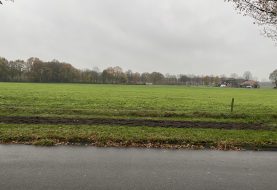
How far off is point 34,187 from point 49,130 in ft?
23.5

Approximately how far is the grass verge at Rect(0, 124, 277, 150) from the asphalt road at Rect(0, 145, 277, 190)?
92 cm

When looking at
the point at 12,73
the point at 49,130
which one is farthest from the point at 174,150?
the point at 12,73

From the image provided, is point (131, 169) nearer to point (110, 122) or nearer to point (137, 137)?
point (137, 137)

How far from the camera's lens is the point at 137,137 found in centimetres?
1232

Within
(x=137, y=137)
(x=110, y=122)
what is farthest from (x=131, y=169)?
(x=110, y=122)

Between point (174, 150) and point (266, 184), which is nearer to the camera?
point (266, 184)

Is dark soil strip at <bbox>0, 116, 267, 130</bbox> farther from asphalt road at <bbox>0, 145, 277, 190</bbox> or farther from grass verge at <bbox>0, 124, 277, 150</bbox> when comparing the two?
asphalt road at <bbox>0, 145, 277, 190</bbox>

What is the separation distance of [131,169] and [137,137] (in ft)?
13.5

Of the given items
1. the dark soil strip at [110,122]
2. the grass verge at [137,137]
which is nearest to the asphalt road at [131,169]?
the grass verge at [137,137]

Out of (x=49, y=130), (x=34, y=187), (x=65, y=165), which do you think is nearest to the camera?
(x=34, y=187)

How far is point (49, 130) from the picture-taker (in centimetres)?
1370

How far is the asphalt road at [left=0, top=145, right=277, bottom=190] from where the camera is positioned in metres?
7.10

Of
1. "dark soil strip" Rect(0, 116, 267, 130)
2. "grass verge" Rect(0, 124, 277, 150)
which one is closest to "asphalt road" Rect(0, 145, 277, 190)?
"grass verge" Rect(0, 124, 277, 150)

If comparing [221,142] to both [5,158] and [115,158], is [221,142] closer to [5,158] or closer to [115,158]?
[115,158]
